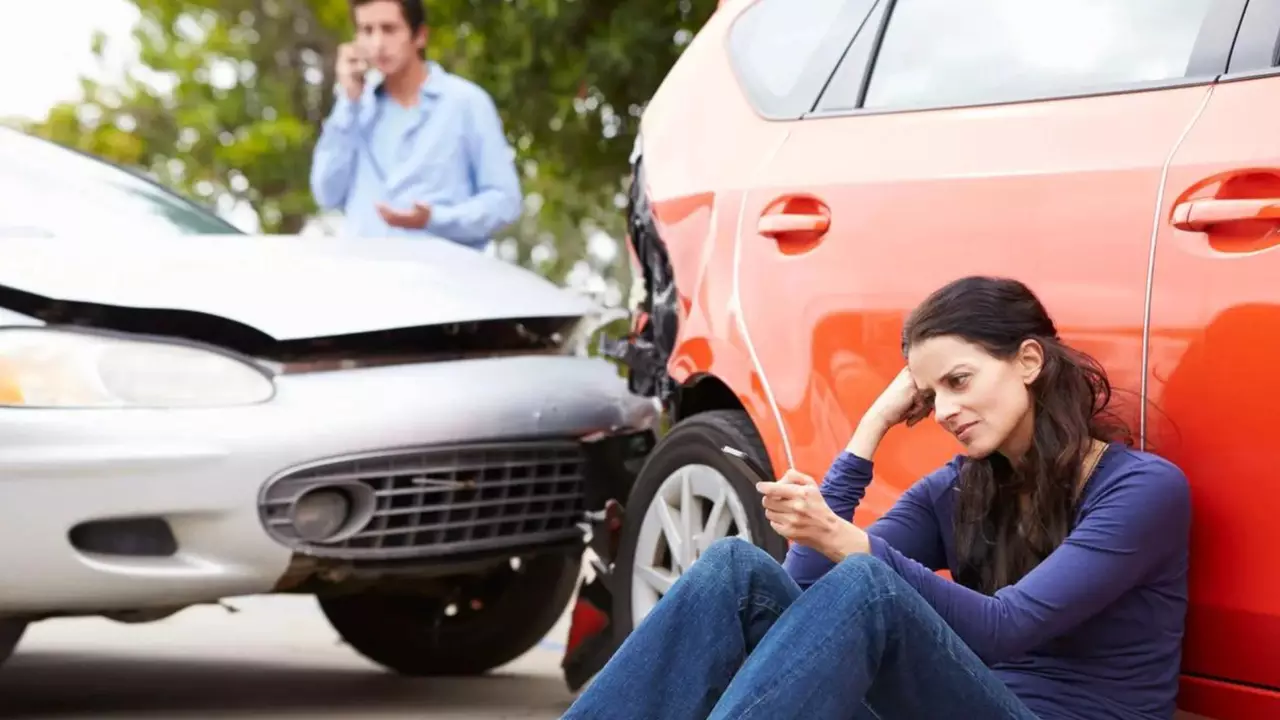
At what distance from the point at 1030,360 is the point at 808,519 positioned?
47cm

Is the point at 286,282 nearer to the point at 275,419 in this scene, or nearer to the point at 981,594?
the point at 275,419

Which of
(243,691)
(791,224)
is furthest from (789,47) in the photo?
(243,691)

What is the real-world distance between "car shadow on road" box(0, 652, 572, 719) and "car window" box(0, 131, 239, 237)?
1.33m

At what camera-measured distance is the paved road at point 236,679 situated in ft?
18.3

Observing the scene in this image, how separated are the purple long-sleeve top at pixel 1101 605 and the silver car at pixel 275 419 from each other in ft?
7.18

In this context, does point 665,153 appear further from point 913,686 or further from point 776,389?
point 913,686

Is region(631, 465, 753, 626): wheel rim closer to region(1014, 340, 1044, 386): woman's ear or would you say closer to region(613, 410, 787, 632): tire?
region(613, 410, 787, 632): tire

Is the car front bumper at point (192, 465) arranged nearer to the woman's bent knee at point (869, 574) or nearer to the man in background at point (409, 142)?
the man in background at point (409, 142)

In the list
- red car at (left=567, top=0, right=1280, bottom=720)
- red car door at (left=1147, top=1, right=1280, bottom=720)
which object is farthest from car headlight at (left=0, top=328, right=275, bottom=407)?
red car door at (left=1147, top=1, right=1280, bottom=720)

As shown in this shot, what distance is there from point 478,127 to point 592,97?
226 inches

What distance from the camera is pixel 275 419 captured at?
5.02m

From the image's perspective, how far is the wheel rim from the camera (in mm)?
4375

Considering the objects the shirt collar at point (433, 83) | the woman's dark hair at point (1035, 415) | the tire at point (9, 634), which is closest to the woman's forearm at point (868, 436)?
the woman's dark hair at point (1035, 415)

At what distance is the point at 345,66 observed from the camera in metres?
7.02
